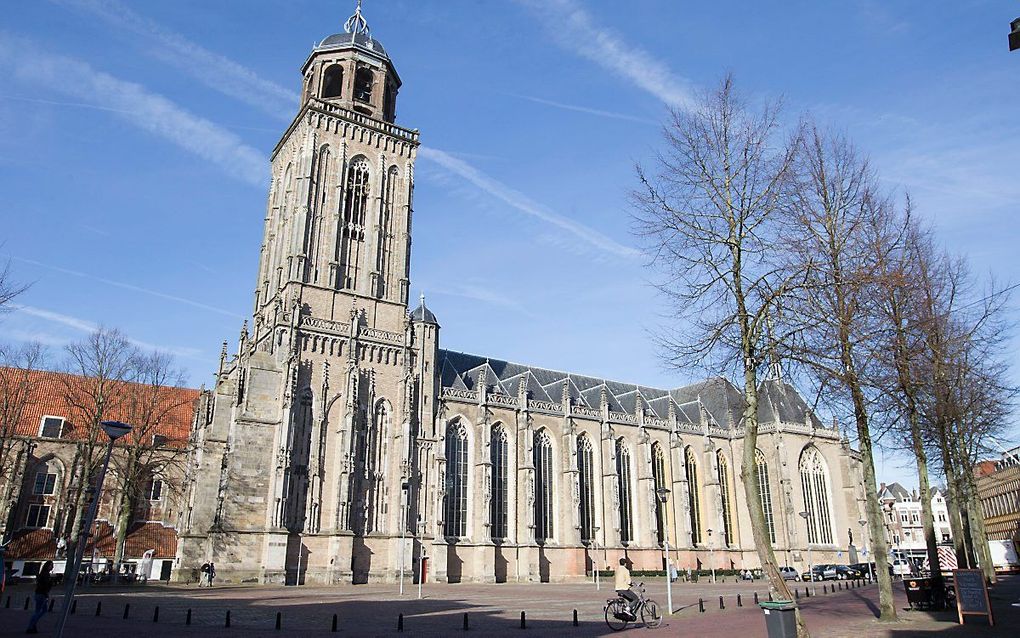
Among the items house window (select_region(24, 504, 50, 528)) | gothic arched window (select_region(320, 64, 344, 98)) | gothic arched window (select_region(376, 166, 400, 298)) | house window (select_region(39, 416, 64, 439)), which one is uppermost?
gothic arched window (select_region(320, 64, 344, 98))

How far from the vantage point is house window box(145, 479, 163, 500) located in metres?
49.4

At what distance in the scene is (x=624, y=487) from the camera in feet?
180

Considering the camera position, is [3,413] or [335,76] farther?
[335,76]

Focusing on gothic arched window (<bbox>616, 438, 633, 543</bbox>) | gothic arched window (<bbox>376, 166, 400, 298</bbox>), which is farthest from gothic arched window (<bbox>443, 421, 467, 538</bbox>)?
gothic arched window (<bbox>616, 438, 633, 543</bbox>)

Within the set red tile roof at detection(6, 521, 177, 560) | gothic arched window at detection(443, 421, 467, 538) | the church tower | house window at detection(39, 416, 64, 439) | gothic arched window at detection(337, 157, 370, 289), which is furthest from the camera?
house window at detection(39, 416, 64, 439)

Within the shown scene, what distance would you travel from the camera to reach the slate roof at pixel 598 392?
52.7 meters

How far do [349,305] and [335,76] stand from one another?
56.4 ft

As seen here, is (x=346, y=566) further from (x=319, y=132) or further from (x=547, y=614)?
(x=319, y=132)

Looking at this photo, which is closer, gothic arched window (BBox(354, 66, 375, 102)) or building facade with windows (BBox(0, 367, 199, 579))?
building facade with windows (BBox(0, 367, 199, 579))

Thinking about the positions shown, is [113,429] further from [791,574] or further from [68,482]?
[791,574]

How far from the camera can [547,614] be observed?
2167 cm

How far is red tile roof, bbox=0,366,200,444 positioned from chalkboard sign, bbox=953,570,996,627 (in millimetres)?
42199

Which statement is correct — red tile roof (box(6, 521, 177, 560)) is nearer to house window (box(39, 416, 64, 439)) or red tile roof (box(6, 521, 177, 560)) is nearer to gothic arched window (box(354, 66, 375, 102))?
house window (box(39, 416, 64, 439))

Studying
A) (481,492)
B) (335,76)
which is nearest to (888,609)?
(481,492)
